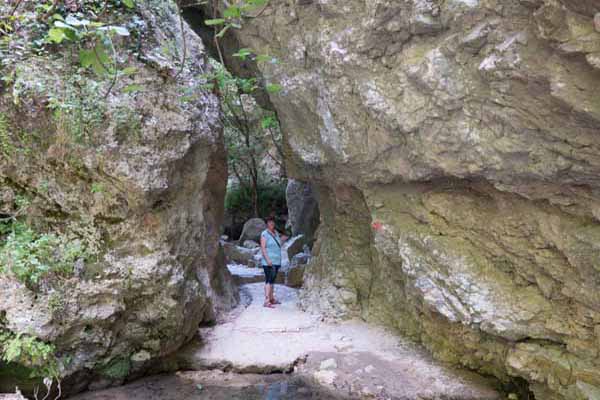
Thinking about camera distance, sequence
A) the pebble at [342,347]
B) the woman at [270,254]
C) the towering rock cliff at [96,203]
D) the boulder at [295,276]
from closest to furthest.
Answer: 1. the towering rock cliff at [96,203]
2. the pebble at [342,347]
3. the woman at [270,254]
4. the boulder at [295,276]

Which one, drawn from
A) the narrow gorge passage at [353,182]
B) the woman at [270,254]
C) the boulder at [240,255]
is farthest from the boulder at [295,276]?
the narrow gorge passage at [353,182]

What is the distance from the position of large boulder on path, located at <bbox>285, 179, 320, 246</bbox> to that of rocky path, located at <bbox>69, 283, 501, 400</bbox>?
6.54 m

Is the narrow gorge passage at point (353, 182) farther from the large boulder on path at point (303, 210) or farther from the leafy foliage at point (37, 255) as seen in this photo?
the large boulder on path at point (303, 210)

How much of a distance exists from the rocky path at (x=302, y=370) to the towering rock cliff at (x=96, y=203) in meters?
0.50

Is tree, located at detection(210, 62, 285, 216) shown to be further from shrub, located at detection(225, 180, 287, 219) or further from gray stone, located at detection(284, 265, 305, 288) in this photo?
gray stone, located at detection(284, 265, 305, 288)

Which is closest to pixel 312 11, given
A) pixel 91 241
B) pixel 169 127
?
pixel 169 127

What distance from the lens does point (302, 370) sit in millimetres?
5672

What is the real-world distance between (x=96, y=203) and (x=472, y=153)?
4406 mm

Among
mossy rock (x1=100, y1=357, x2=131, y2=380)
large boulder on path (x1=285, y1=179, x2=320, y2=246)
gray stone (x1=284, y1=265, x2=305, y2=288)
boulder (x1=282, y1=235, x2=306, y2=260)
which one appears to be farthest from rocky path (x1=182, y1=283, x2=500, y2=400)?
large boulder on path (x1=285, y1=179, x2=320, y2=246)

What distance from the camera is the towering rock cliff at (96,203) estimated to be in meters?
4.63

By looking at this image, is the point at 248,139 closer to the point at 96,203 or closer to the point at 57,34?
the point at 96,203

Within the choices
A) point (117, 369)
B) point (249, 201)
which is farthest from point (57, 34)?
point (249, 201)

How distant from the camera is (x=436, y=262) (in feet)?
17.7

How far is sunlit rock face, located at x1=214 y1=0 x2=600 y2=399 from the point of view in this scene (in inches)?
151
